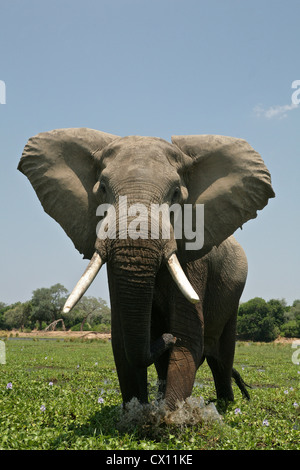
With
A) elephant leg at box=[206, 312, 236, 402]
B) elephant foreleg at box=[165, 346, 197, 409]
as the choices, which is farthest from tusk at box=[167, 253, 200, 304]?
elephant leg at box=[206, 312, 236, 402]

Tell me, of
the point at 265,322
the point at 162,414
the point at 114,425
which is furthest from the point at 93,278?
the point at 265,322

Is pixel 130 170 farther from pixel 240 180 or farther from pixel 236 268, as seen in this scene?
pixel 236 268

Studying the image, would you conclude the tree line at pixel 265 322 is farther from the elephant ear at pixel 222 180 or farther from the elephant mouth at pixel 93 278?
the elephant mouth at pixel 93 278

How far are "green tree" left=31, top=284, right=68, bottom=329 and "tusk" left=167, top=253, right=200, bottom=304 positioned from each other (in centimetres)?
7583

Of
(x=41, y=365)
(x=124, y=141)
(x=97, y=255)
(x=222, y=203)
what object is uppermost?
(x=124, y=141)

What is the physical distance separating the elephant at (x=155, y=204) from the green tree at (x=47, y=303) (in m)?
74.6

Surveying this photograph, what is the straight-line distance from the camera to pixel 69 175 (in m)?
4.97

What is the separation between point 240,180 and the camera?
4.96 metres

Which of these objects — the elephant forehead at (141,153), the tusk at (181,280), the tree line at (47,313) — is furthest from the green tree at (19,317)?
the tusk at (181,280)

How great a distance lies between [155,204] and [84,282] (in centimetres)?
87

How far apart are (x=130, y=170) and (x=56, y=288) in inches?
3300

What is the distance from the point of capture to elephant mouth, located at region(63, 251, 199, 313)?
3545mm

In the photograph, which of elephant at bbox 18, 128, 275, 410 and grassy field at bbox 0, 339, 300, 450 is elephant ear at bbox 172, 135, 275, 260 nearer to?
elephant at bbox 18, 128, 275, 410
